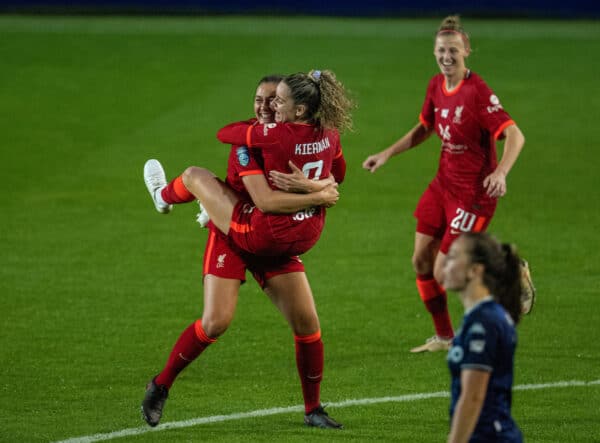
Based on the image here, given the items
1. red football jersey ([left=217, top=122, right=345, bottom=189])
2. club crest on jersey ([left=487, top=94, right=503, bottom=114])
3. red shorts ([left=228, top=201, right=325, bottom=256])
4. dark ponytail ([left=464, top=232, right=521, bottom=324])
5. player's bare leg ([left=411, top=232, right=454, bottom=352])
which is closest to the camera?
dark ponytail ([left=464, top=232, right=521, bottom=324])

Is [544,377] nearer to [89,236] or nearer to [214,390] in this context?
[214,390]

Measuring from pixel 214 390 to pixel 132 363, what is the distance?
3.05 ft

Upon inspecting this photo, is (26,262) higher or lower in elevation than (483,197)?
lower

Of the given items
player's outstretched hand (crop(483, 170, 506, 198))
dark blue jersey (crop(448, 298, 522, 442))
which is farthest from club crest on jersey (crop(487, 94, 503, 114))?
dark blue jersey (crop(448, 298, 522, 442))

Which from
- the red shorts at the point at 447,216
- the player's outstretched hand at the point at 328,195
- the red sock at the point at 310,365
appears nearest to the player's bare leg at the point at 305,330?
the red sock at the point at 310,365

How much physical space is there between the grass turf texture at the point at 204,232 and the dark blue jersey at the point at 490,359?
2220 millimetres

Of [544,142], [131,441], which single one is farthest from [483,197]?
[544,142]

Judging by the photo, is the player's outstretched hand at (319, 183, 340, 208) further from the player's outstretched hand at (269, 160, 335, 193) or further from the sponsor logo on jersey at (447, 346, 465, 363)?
the sponsor logo on jersey at (447, 346, 465, 363)

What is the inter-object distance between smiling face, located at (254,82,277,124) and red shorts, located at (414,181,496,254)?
234 centimetres

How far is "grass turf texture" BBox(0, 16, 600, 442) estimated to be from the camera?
311 inches

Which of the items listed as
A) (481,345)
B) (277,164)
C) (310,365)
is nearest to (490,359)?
(481,345)

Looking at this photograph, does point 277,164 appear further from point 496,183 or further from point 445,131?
point 445,131

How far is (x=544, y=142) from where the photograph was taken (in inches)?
735

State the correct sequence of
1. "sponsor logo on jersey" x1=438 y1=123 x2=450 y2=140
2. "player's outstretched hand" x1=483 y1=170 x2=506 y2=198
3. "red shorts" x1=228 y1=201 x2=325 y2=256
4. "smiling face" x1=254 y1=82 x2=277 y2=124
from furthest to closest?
1. "sponsor logo on jersey" x1=438 y1=123 x2=450 y2=140
2. "player's outstretched hand" x1=483 y1=170 x2=506 y2=198
3. "smiling face" x1=254 y1=82 x2=277 y2=124
4. "red shorts" x1=228 y1=201 x2=325 y2=256
